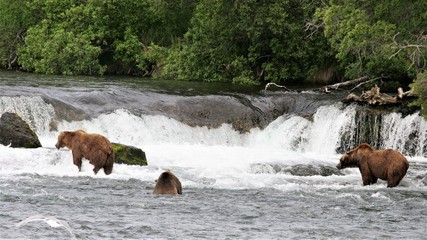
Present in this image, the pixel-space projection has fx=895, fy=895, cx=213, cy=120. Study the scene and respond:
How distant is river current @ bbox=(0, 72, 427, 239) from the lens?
42.7 ft

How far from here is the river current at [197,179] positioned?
13016 mm

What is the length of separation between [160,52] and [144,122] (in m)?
16.4

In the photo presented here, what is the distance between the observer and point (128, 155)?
63.3 ft

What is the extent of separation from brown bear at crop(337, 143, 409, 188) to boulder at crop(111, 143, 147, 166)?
4658 millimetres

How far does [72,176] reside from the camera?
57.5 feet

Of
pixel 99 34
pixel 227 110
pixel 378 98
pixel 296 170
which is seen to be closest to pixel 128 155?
pixel 296 170

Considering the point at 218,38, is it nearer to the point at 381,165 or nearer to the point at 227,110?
the point at 227,110

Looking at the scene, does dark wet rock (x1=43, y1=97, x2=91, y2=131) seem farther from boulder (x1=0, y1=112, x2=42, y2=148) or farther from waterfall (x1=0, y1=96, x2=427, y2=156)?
boulder (x1=0, y1=112, x2=42, y2=148)

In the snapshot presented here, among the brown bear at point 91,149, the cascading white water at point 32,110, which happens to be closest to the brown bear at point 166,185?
the brown bear at point 91,149

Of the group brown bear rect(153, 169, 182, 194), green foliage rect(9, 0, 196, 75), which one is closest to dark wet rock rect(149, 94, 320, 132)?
brown bear rect(153, 169, 182, 194)

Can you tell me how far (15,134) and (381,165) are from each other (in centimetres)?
818

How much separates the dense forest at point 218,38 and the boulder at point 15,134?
10.6 metres

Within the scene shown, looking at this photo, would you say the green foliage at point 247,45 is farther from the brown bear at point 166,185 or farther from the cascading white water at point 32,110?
the brown bear at point 166,185

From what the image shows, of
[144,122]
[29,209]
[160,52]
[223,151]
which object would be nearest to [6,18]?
[160,52]
